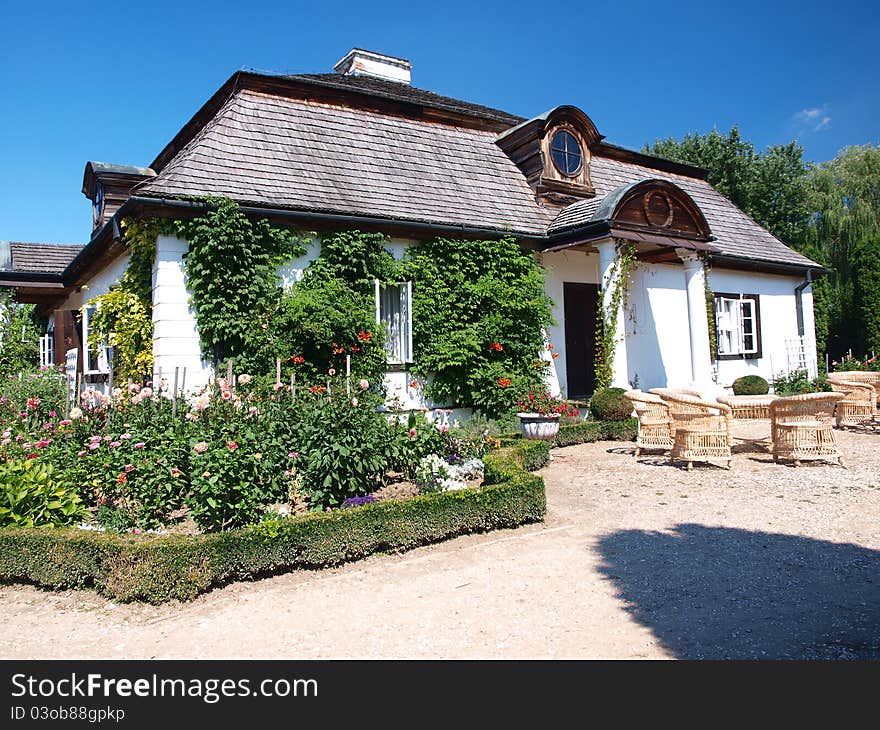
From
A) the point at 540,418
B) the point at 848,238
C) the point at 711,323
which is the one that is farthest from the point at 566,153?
the point at 848,238

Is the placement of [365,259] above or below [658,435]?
above

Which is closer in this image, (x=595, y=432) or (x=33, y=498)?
(x=33, y=498)

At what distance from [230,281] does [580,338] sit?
8.11 metres

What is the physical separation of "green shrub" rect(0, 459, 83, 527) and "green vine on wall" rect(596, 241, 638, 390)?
9.64 m

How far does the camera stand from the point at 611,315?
12.9 meters

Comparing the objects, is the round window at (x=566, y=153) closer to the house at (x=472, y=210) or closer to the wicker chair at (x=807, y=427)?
the house at (x=472, y=210)

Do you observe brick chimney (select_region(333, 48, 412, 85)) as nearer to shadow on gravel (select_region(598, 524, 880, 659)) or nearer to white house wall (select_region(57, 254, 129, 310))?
white house wall (select_region(57, 254, 129, 310))

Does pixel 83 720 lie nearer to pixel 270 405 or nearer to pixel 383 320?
pixel 270 405

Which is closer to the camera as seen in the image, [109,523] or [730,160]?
[109,523]

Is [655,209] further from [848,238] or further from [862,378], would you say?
[848,238]

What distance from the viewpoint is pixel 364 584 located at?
5.02m

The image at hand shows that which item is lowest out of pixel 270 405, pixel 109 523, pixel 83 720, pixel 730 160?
pixel 83 720

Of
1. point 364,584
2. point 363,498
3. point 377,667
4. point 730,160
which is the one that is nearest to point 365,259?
point 363,498

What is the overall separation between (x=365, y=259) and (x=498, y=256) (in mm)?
2732
